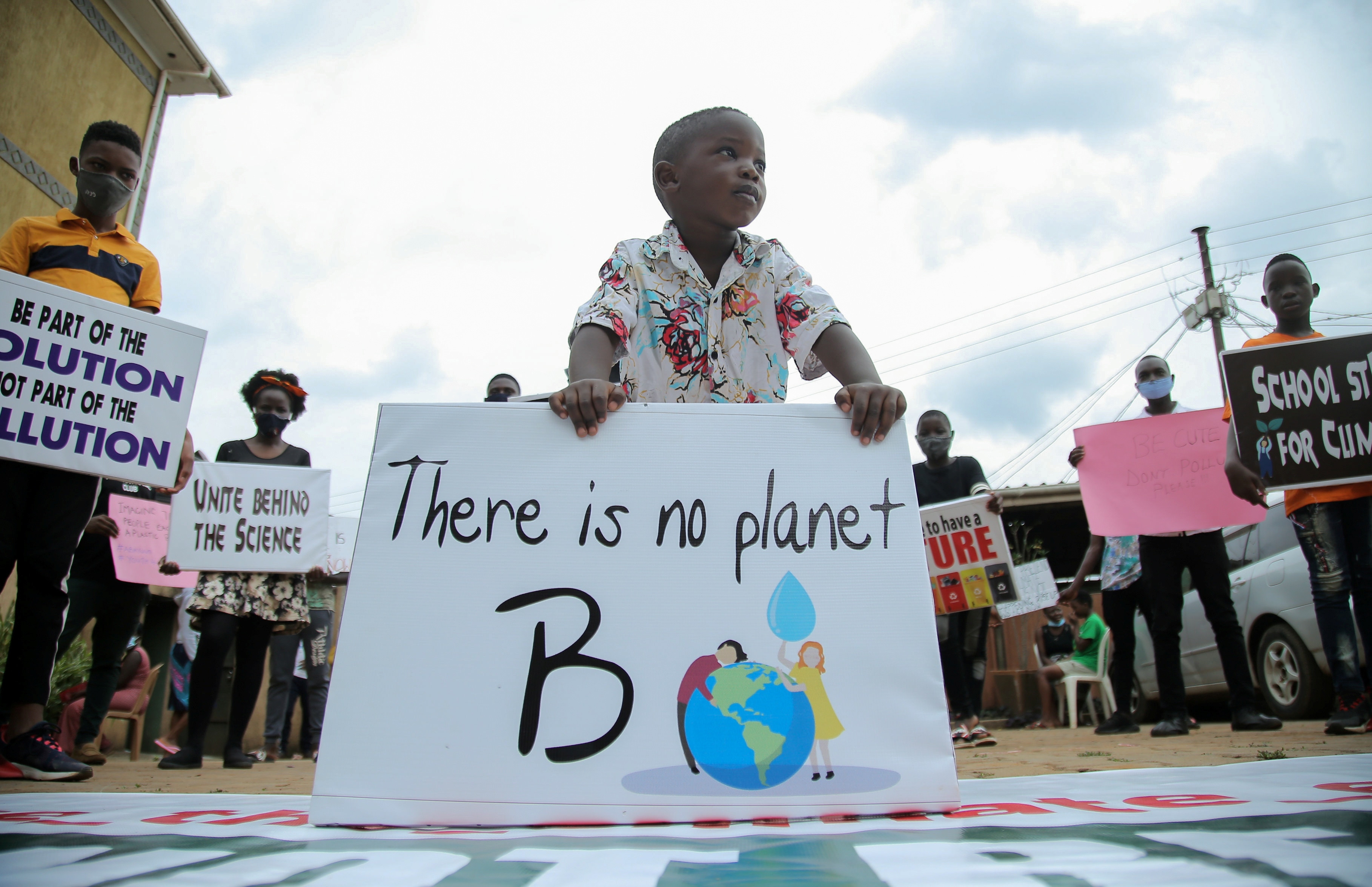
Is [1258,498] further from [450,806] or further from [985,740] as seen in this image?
[450,806]

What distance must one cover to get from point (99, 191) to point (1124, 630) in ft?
16.3

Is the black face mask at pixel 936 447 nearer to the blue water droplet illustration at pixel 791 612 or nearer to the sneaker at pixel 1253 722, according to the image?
the sneaker at pixel 1253 722

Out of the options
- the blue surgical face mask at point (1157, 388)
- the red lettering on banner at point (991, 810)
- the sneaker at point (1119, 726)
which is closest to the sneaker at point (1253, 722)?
the sneaker at point (1119, 726)

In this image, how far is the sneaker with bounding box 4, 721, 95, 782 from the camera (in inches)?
93.1

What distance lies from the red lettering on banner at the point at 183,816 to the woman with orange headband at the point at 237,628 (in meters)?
1.88

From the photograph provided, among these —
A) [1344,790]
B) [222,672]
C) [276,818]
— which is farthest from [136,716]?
[1344,790]

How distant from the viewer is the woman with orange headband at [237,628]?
134 inches

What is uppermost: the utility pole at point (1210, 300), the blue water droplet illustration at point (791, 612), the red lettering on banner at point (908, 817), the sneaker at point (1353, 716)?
the utility pole at point (1210, 300)

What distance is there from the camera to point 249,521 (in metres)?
3.83

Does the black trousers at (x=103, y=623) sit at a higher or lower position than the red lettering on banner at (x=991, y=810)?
higher

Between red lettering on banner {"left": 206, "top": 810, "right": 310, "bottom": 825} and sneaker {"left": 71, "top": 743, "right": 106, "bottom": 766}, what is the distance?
3.06 m

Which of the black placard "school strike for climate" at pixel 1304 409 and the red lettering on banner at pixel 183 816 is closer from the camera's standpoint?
the red lettering on banner at pixel 183 816

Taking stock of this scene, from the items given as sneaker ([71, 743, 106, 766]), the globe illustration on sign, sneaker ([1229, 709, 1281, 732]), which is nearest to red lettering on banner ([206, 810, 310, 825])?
the globe illustration on sign

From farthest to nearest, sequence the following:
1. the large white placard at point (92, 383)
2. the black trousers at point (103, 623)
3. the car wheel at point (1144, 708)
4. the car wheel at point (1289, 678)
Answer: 1. the car wheel at point (1144, 708)
2. the car wheel at point (1289, 678)
3. the black trousers at point (103, 623)
4. the large white placard at point (92, 383)
